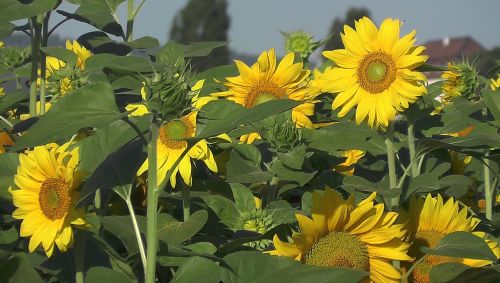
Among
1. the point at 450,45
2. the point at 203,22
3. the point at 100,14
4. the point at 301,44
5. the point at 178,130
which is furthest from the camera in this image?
the point at 450,45

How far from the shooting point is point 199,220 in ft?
5.91

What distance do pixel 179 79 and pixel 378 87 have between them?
0.84 meters

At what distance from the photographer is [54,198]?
1711 millimetres

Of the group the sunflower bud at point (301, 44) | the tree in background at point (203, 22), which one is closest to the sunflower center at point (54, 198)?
the sunflower bud at point (301, 44)

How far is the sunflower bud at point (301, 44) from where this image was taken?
347cm

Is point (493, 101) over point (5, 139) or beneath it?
over

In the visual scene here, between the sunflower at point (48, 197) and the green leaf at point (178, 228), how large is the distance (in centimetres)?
16

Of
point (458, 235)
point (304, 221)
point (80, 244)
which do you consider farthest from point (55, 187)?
point (458, 235)

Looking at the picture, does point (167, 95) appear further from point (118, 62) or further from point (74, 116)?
point (118, 62)

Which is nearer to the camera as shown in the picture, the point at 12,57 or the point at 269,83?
the point at 269,83

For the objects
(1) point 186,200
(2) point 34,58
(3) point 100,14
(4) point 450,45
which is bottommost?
(4) point 450,45

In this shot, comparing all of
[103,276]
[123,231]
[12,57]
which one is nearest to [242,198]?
[123,231]

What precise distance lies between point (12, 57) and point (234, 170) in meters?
1.53

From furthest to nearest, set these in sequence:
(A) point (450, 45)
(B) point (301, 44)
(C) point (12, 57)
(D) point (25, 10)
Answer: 1. (A) point (450, 45)
2. (B) point (301, 44)
3. (C) point (12, 57)
4. (D) point (25, 10)
